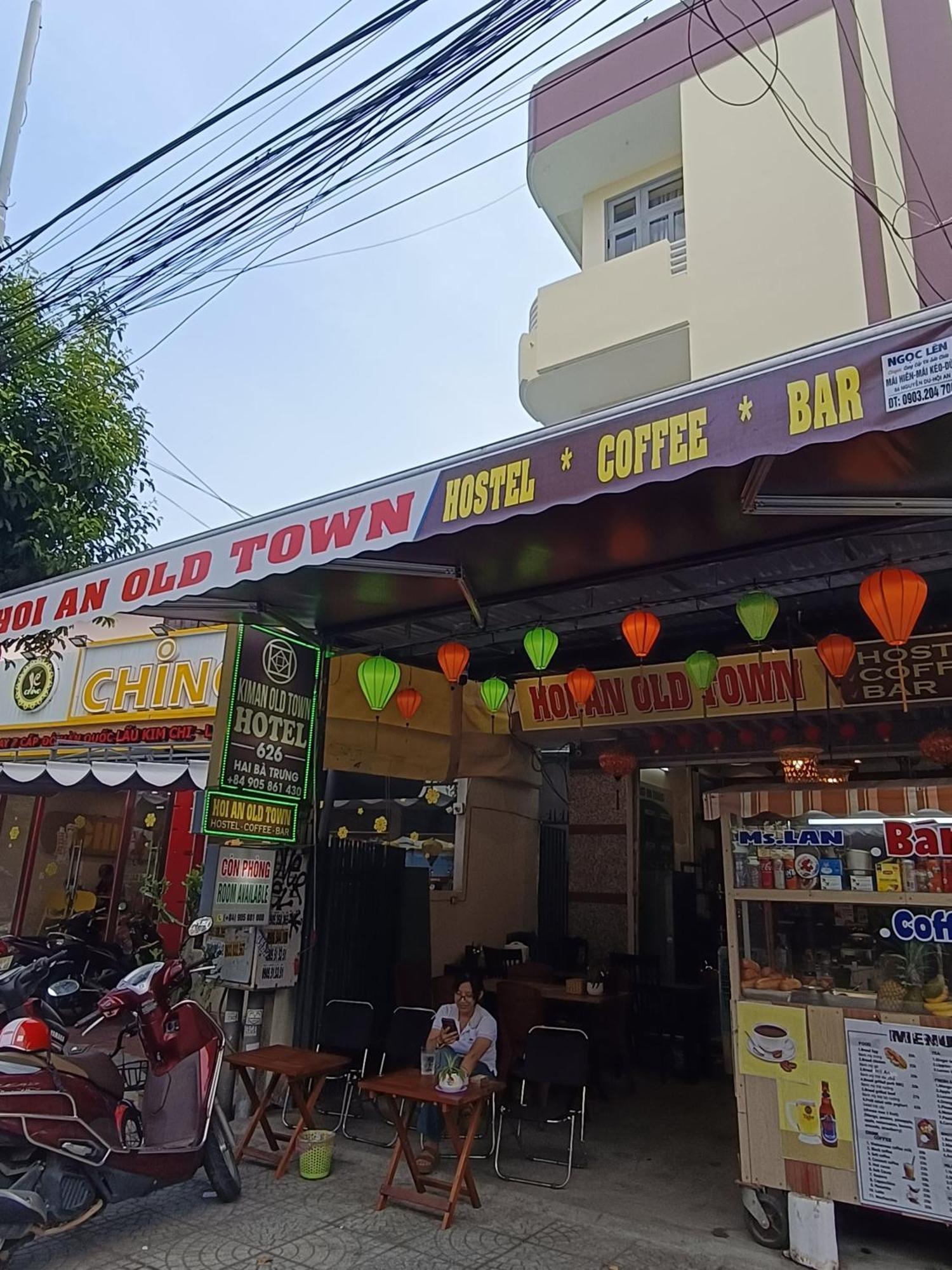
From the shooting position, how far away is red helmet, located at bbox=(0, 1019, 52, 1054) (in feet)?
12.9

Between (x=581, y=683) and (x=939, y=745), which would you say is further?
(x=581, y=683)

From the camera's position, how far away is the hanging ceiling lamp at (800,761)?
6266 millimetres

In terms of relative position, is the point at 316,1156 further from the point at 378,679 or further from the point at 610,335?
the point at 610,335

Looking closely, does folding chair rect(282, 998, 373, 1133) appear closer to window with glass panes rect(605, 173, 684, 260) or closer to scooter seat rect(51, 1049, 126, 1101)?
scooter seat rect(51, 1049, 126, 1101)

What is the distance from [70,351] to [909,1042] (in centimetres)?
930

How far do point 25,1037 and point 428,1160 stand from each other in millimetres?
2598

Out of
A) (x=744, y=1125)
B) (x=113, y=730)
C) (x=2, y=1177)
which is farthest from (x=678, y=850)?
(x=2, y=1177)

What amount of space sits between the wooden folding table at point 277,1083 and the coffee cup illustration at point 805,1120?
2.64 metres

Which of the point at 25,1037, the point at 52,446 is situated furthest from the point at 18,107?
the point at 25,1037

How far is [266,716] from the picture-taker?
20.3 ft

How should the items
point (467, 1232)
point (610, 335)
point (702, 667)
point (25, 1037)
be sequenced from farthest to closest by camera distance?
point (610, 335) → point (702, 667) → point (467, 1232) → point (25, 1037)

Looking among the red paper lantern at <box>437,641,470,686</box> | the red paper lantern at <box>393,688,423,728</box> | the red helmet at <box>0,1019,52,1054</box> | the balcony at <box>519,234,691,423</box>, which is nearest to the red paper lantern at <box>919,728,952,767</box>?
the red paper lantern at <box>437,641,470,686</box>

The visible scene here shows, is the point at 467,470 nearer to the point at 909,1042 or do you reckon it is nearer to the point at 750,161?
the point at 909,1042

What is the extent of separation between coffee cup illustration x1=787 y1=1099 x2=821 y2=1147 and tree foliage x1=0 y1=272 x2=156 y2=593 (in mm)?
7578
